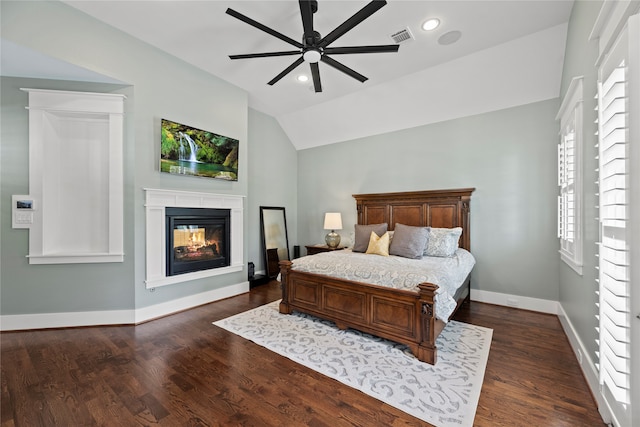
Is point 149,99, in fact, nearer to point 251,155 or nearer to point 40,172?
point 40,172

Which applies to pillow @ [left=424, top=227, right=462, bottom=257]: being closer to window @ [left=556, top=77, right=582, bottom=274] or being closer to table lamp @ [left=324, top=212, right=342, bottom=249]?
window @ [left=556, top=77, right=582, bottom=274]

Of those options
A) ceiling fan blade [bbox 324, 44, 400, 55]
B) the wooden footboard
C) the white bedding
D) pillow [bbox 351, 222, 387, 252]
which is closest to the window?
the white bedding

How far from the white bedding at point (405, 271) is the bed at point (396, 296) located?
67 mm

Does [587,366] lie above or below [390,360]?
above

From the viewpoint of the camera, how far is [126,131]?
3271 millimetres

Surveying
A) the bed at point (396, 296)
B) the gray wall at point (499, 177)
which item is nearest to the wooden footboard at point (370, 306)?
the bed at point (396, 296)

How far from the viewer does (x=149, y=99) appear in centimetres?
340

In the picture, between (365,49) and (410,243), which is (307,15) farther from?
(410,243)

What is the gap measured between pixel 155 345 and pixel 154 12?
357 cm

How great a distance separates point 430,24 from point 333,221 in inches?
137

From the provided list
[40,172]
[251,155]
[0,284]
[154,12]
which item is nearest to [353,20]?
[154,12]

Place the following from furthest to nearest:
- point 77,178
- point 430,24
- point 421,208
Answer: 1. point 421,208
2. point 77,178
3. point 430,24

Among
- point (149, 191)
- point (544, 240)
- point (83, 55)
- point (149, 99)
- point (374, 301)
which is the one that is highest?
point (83, 55)

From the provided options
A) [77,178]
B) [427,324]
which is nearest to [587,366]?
[427,324]
